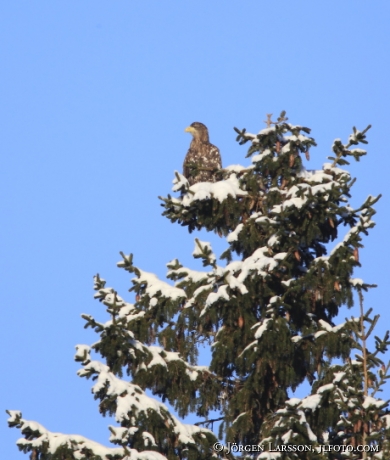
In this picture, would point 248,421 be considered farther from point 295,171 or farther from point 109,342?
point 295,171

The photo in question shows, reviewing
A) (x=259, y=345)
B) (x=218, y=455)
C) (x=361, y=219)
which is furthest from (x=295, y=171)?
(x=218, y=455)

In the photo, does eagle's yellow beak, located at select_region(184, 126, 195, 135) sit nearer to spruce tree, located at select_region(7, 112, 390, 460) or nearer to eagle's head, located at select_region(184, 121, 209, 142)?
eagle's head, located at select_region(184, 121, 209, 142)

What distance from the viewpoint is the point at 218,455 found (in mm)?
10609

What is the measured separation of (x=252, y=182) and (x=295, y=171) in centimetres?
54

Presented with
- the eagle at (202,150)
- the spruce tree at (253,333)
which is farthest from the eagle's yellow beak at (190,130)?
the spruce tree at (253,333)

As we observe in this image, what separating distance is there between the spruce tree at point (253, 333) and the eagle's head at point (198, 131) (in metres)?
5.94

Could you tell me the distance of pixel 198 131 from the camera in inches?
728

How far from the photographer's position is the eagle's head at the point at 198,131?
60.4ft

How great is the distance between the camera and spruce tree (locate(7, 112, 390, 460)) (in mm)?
9688

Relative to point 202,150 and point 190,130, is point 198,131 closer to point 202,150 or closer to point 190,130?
point 190,130

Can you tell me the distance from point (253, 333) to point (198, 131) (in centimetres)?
802

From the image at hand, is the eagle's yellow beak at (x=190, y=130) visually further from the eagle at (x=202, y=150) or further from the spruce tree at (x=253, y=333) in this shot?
the spruce tree at (x=253, y=333)

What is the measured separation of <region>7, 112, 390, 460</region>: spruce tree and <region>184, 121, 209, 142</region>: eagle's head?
594 cm

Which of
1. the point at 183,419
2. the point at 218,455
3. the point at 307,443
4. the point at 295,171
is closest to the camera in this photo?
the point at 307,443
